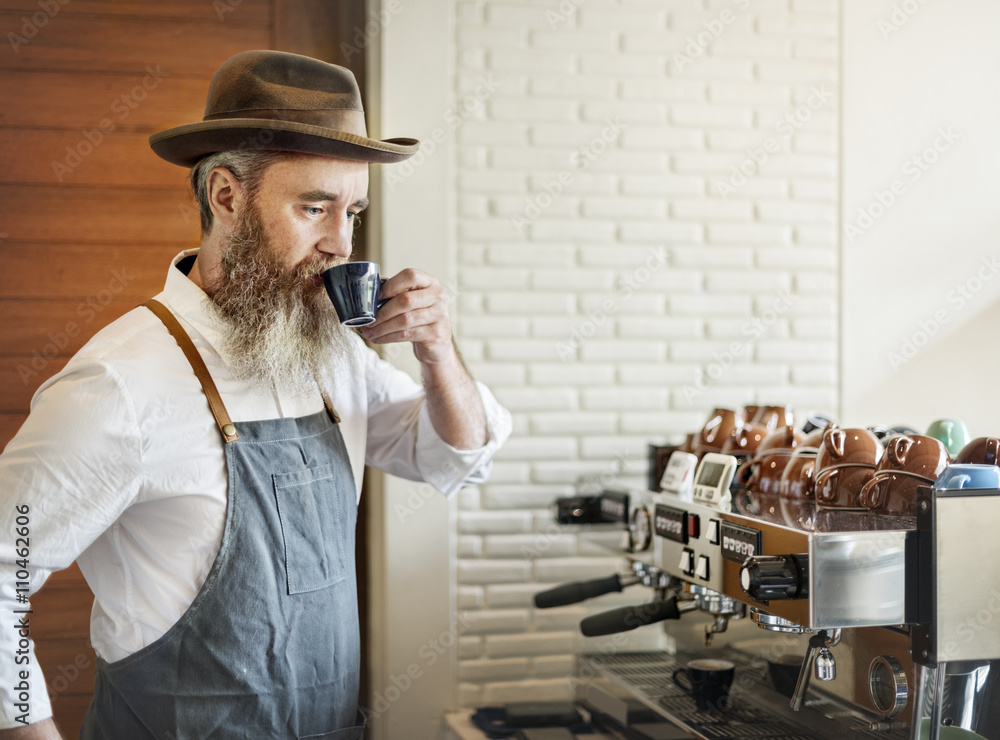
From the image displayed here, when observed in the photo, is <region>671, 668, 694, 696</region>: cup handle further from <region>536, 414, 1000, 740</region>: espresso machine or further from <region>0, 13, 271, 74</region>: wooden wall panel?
<region>0, 13, 271, 74</region>: wooden wall panel

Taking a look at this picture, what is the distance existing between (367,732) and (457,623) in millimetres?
381

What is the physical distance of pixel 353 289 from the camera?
1.32 meters

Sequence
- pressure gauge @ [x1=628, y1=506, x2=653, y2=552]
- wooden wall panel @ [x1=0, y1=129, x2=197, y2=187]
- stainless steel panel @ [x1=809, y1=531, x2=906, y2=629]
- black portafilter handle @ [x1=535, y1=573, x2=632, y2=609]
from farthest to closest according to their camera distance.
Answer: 1. wooden wall panel @ [x1=0, y1=129, x2=197, y2=187]
2. black portafilter handle @ [x1=535, y1=573, x2=632, y2=609]
3. pressure gauge @ [x1=628, y1=506, x2=653, y2=552]
4. stainless steel panel @ [x1=809, y1=531, x2=906, y2=629]

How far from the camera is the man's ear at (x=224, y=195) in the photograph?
1443mm

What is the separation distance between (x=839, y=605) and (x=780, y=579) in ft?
0.28

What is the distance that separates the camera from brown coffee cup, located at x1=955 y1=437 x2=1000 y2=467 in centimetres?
140

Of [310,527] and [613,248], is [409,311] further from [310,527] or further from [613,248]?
[613,248]

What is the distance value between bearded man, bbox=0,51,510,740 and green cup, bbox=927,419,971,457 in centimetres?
97

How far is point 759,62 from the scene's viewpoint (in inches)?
107

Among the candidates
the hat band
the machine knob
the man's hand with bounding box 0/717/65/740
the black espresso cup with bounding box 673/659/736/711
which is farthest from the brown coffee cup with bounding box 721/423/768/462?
the man's hand with bounding box 0/717/65/740

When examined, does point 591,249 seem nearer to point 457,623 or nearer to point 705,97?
point 705,97

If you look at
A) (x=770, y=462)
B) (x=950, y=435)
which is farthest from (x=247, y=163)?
(x=950, y=435)

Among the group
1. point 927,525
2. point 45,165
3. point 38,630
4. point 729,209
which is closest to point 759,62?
point 729,209

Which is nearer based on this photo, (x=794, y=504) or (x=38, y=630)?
(x=794, y=504)
